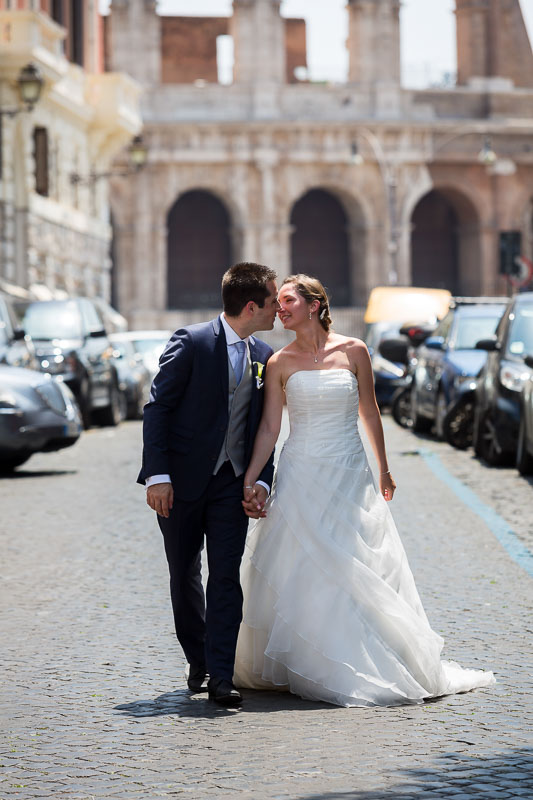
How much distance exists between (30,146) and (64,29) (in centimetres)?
424

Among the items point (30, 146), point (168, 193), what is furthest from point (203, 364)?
point (168, 193)

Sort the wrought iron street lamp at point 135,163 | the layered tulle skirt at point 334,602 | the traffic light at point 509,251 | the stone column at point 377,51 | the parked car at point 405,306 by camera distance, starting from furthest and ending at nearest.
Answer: the stone column at point 377,51, the wrought iron street lamp at point 135,163, the traffic light at point 509,251, the parked car at point 405,306, the layered tulle skirt at point 334,602

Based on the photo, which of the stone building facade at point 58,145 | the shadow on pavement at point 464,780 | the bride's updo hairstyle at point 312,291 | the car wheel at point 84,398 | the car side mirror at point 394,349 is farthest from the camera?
the stone building facade at point 58,145

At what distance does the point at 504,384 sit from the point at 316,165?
160 feet

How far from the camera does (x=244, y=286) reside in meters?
6.56

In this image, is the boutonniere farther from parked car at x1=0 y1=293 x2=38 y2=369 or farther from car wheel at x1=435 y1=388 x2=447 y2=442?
car wheel at x1=435 y1=388 x2=447 y2=442

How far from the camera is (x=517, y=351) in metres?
17.1

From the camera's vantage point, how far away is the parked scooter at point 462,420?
63.8ft

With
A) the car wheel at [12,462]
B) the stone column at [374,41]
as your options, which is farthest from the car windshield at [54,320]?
the stone column at [374,41]

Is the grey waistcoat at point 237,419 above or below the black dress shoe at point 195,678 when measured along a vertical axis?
above

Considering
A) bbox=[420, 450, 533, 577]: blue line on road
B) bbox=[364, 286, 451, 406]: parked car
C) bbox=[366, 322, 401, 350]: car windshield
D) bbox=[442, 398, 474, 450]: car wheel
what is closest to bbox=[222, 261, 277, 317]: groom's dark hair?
bbox=[420, 450, 533, 577]: blue line on road

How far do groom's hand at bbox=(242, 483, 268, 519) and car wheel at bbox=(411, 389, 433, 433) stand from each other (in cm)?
1593

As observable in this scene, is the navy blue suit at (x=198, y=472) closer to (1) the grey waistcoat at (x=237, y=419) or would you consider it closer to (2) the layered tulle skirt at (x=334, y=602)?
(1) the grey waistcoat at (x=237, y=419)

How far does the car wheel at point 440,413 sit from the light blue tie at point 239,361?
535 inches
